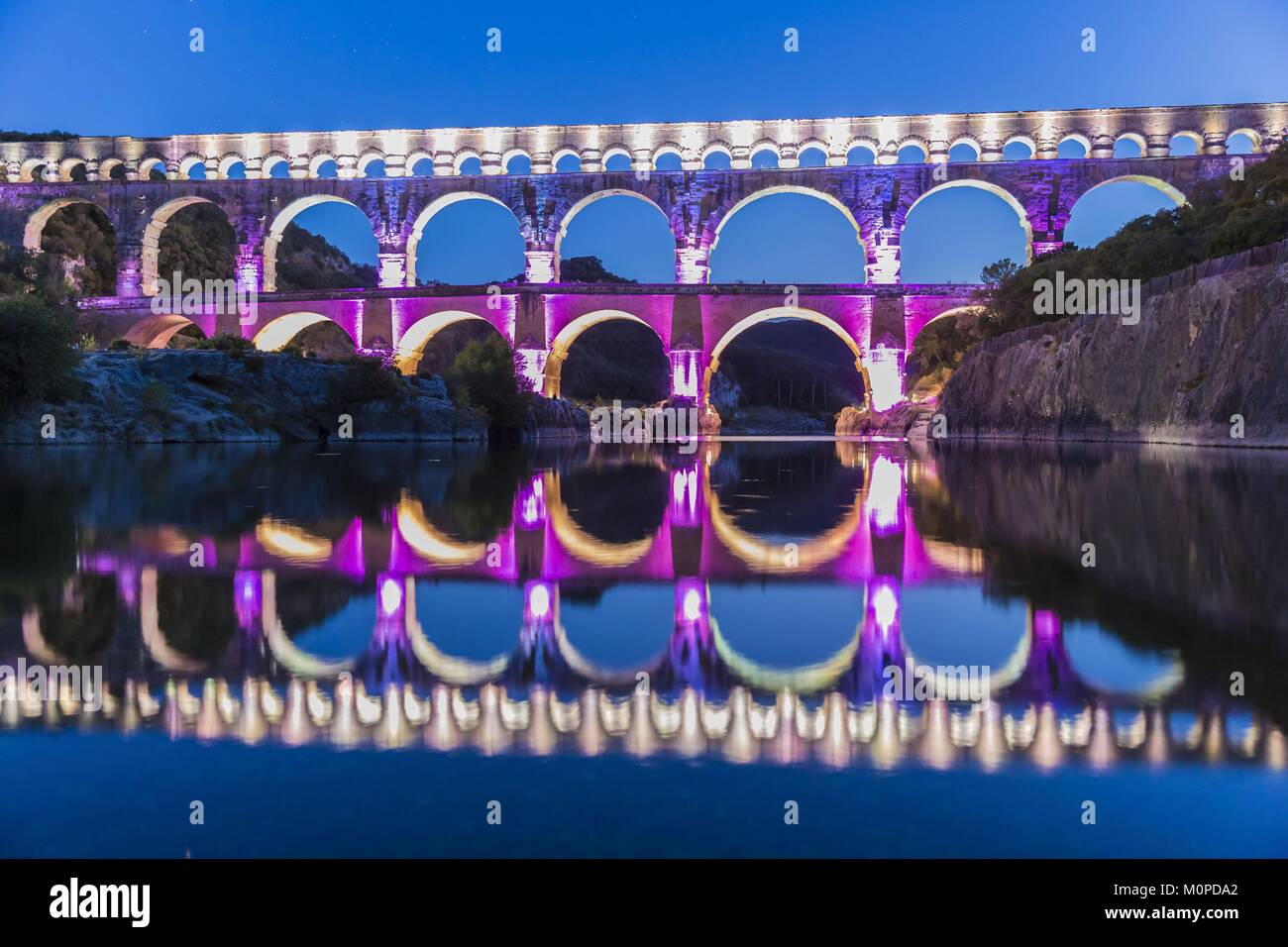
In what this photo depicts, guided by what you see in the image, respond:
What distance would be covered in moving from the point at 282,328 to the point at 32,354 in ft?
86.0

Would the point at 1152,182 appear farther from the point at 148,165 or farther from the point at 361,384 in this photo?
the point at 148,165

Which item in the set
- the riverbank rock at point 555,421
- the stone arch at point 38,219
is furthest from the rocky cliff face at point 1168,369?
the stone arch at point 38,219

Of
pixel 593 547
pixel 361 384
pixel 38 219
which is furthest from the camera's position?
pixel 38 219

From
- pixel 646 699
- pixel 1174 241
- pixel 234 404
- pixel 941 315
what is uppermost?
pixel 941 315

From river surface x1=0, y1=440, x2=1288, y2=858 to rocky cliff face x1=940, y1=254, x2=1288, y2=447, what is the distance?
9.23 metres

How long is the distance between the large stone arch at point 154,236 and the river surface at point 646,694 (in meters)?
44.2

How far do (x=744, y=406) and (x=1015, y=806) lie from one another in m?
81.7

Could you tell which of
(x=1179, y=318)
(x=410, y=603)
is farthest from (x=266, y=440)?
(x=410, y=603)

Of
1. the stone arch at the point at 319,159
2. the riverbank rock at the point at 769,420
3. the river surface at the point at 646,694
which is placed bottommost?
the river surface at the point at 646,694

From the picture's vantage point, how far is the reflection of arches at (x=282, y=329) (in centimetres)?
3944

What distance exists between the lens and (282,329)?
4044cm

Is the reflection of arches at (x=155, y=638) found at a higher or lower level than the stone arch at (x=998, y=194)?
lower

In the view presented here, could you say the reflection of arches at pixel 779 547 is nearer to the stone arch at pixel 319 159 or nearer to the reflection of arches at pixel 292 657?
the reflection of arches at pixel 292 657

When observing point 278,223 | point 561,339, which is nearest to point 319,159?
point 278,223
